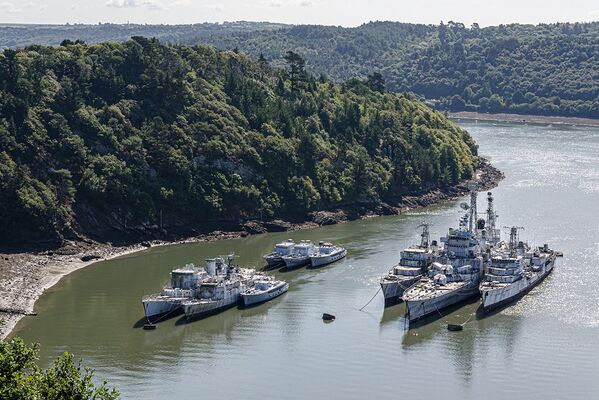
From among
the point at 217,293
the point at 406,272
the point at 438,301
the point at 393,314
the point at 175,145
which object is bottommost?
the point at 393,314

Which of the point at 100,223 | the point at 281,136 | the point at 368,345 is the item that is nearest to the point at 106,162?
the point at 100,223

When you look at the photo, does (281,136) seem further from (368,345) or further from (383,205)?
(368,345)

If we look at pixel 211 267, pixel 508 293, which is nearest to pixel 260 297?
pixel 211 267

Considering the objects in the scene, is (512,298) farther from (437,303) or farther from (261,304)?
(261,304)

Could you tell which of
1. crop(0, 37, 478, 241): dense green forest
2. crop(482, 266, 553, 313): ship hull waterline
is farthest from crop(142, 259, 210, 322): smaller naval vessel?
crop(0, 37, 478, 241): dense green forest

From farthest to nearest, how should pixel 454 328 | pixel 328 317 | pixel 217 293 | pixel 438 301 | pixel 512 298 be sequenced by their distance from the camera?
1. pixel 512 298
2. pixel 217 293
3. pixel 438 301
4. pixel 328 317
5. pixel 454 328
